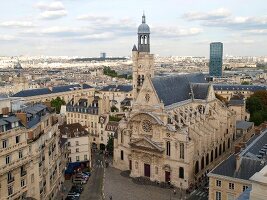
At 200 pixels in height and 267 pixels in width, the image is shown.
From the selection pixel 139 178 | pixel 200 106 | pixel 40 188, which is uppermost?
pixel 200 106

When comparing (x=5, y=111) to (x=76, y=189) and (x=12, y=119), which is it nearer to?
(x=12, y=119)

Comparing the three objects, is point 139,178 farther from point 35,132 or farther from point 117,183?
point 35,132

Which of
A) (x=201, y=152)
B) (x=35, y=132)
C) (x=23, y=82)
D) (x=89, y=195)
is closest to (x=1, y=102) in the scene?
(x=35, y=132)

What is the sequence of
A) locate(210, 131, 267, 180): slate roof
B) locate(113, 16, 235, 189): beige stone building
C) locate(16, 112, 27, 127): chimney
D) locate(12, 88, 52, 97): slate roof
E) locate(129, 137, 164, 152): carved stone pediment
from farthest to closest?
locate(12, 88, 52, 97): slate roof, locate(129, 137, 164, 152): carved stone pediment, locate(113, 16, 235, 189): beige stone building, locate(16, 112, 27, 127): chimney, locate(210, 131, 267, 180): slate roof

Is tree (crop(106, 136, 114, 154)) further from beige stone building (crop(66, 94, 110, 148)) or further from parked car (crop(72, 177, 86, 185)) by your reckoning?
parked car (crop(72, 177, 86, 185))

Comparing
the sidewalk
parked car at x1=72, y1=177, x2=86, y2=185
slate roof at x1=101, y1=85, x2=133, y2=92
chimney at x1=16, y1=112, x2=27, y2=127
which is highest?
chimney at x1=16, y1=112, x2=27, y2=127

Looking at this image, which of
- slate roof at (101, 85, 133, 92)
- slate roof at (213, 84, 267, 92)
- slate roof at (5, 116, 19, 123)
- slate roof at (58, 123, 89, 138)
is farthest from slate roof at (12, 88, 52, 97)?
slate roof at (5, 116, 19, 123)

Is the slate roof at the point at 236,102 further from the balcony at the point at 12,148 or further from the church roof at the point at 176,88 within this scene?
the balcony at the point at 12,148

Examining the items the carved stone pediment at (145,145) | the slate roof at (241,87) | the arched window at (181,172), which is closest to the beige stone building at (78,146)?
the carved stone pediment at (145,145)
